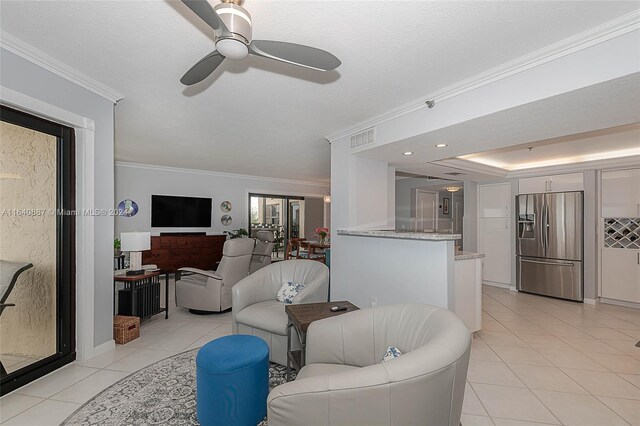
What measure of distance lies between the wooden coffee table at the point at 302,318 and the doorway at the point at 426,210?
5.71 meters

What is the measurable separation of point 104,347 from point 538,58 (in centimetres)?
444

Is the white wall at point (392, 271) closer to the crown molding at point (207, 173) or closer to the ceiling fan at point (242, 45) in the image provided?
the ceiling fan at point (242, 45)

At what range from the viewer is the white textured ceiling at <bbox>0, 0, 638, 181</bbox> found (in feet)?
5.93

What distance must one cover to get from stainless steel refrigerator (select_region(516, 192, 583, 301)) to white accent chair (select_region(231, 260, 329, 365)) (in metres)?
4.51

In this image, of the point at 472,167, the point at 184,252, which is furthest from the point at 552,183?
the point at 184,252

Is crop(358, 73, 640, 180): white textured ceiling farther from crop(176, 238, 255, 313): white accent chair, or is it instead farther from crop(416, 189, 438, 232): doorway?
crop(416, 189, 438, 232): doorway

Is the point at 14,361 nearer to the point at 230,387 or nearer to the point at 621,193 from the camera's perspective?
the point at 230,387

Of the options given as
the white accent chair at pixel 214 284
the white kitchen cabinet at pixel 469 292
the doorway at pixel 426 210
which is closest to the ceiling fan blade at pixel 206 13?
the white kitchen cabinet at pixel 469 292

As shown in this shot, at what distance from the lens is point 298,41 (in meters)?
2.13

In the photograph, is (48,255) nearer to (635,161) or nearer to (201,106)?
(201,106)

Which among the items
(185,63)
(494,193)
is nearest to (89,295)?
(185,63)

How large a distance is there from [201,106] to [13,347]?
261cm

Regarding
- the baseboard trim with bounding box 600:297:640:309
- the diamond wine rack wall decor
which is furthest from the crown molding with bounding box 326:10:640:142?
the baseboard trim with bounding box 600:297:640:309

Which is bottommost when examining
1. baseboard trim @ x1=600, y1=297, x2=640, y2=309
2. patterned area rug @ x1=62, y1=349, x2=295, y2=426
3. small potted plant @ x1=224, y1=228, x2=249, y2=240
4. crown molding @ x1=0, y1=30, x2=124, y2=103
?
baseboard trim @ x1=600, y1=297, x2=640, y2=309
